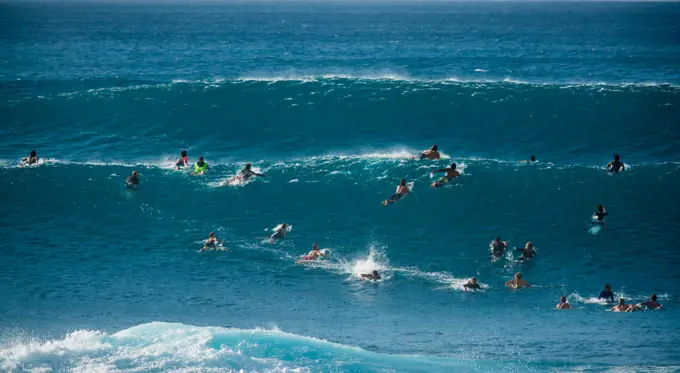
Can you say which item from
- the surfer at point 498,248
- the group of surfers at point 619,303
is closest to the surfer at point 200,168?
the surfer at point 498,248

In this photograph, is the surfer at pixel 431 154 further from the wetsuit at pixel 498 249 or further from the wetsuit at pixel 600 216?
the wetsuit at pixel 498 249

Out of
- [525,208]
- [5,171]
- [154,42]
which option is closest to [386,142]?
[525,208]

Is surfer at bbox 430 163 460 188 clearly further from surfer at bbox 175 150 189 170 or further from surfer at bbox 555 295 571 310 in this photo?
surfer at bbox 175 150 189 170

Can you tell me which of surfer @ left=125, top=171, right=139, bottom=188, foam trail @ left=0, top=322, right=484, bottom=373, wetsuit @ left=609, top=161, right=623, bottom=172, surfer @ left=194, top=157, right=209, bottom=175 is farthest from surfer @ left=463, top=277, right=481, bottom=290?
surfer @ left=125, top=171, right=139, bottom=188

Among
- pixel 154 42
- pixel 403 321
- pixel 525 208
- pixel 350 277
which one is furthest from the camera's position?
pixel 154 42

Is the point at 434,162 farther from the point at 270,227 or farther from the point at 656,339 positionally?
the point at 656,339

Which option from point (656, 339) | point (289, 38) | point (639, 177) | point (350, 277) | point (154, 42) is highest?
point (289, 38)
